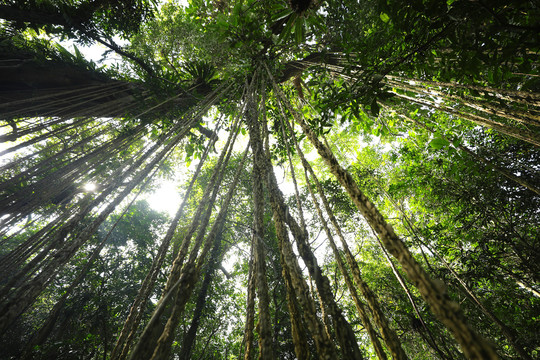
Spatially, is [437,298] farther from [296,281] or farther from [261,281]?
[261,281]

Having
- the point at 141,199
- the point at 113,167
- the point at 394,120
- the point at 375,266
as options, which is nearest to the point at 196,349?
the point at 141,199

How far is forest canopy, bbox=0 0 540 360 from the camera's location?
82cm

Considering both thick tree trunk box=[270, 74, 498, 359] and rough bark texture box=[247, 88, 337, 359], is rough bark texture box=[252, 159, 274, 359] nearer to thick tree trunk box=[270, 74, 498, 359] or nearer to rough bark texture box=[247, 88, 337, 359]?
rough bark texture box=[247, 88, 337, 359]

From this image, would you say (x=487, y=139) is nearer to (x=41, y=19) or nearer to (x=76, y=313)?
(x=41, y=19)

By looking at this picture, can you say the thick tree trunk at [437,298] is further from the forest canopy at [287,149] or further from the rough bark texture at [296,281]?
the rough bark texture at [296,281]

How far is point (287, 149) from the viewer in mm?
1239

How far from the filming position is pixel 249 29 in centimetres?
182

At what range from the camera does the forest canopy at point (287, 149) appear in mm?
817

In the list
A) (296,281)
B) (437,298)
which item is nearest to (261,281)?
(296,281)

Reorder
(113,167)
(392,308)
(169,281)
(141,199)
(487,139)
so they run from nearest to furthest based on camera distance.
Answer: (169,281), (487,139), (113,167), (392,308), (141,199)

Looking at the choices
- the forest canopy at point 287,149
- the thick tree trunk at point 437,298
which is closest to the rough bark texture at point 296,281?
the forest canopy at point 287,149

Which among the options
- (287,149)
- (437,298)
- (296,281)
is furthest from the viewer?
(287,149)

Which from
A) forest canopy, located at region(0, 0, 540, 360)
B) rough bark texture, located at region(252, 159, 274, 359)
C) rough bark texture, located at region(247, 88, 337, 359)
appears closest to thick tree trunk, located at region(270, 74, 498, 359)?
forest canopy, located at region(0, 0, 540, 360)

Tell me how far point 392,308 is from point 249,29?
15.8ft
